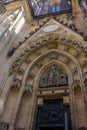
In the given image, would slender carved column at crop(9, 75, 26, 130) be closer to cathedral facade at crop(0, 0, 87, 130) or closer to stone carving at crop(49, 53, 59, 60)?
cathedral facade at crop(0, 0, 87, 130)

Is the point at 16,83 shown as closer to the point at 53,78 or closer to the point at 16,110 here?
the point at 16,110

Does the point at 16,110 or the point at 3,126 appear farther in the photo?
the point at 16,110

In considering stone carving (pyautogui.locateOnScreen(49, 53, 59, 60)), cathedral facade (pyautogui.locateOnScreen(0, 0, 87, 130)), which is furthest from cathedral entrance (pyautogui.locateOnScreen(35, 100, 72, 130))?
stone carving (pyautogui.locateOnScreen(49, 53, 59, 60))

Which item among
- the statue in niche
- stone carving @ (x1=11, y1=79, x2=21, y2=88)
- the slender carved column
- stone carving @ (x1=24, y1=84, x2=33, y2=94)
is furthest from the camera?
stone carving @ (x1=11, y1=79, x2=21, y2=88)

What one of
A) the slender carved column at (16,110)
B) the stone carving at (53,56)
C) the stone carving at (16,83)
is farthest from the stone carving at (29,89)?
the stone carving at (53,56)

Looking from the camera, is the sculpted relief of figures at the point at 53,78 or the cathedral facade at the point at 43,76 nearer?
the cathedral facade at the point at 43,76

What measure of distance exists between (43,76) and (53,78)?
47cm

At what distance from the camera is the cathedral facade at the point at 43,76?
5000 mm

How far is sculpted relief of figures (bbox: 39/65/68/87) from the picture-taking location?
588cm

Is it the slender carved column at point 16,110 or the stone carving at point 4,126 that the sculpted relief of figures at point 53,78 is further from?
the stone carving at point 4,126

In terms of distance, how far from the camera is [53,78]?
6137mm

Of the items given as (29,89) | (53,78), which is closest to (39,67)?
(53,78)

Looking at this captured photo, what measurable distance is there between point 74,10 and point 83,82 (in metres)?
5.42

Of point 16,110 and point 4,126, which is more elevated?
point 16,110
